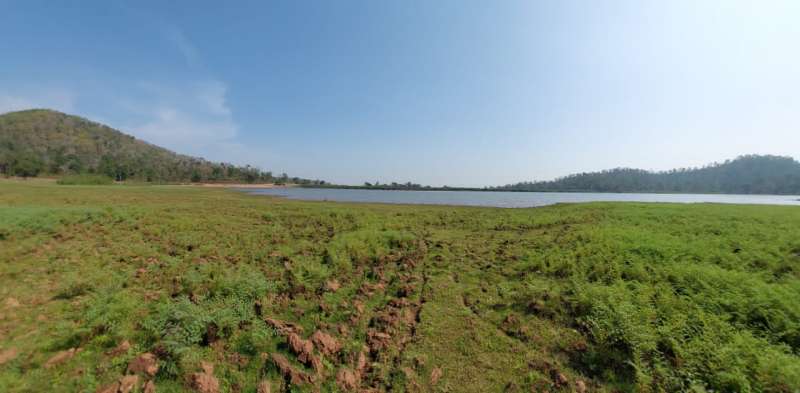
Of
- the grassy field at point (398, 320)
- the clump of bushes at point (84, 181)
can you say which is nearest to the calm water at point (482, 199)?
the grassy field at point (398, 320)

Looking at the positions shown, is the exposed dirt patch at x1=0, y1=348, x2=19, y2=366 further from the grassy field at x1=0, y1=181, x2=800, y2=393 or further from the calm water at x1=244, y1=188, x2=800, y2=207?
the calm water at x1=244, y1=188, x2=800, y2=207

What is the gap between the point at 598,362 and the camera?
14.0 feet

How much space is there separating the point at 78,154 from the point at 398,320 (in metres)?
225

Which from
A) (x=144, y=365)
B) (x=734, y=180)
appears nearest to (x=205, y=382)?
(x=144, y=365)


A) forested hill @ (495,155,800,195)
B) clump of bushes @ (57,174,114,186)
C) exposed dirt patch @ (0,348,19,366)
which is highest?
forested hill @ (495,155,800,195)

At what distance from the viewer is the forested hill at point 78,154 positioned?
11268 centimetres

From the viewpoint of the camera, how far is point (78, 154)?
14638 centimetres

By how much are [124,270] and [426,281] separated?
865 cm

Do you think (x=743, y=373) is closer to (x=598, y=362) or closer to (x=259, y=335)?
(x=598, y=362)

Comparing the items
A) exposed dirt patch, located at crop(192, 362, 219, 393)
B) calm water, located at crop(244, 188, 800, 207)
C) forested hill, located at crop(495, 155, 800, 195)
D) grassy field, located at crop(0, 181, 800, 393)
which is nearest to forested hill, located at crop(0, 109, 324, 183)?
calm water, located at crop(244, 188, 800, 207)

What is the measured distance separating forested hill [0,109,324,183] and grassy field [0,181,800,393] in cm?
15788

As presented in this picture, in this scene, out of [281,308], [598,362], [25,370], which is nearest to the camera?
[25,370]

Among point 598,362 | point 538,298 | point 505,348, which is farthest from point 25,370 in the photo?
point 538,298

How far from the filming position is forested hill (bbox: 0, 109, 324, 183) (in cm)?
11268
